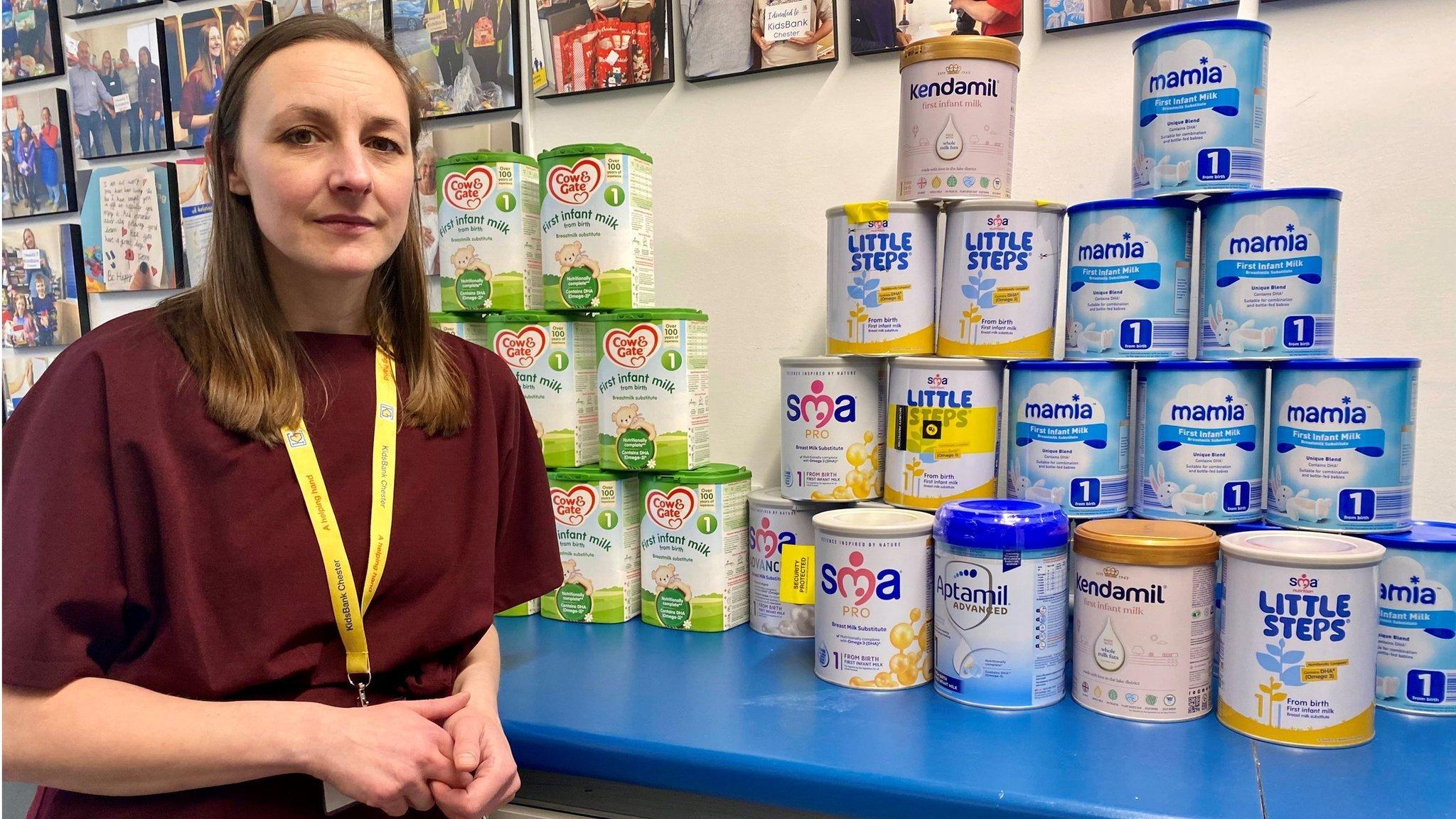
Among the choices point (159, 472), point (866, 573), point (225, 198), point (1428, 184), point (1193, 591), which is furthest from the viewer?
point (1428, 184)

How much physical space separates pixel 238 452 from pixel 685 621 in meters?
0.84

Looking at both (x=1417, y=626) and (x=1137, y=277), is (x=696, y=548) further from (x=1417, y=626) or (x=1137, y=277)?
(x=1417, y=626)

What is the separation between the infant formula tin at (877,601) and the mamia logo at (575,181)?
2.38 feet

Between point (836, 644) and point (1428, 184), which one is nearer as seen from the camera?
point (836, 644)

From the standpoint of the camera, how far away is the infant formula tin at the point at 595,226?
1.73 meters

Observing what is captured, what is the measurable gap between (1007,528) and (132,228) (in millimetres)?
2312

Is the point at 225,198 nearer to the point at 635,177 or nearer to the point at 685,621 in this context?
the point at 635,177

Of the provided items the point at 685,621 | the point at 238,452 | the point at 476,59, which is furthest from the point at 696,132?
the point at 238,452

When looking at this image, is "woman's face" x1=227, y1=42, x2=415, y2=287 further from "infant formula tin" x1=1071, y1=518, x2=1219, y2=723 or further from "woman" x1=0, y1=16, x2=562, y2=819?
"infant formula tin" x1=1071, y1=518, x2=1219, y2=723

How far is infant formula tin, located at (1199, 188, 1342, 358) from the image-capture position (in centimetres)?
138

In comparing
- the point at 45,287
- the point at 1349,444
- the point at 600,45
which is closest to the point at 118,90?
the point at 45,287

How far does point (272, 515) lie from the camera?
108 cm

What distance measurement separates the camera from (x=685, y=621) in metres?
1.71

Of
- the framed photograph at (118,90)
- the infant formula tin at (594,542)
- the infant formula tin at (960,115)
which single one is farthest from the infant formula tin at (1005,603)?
the framed photograph at (118,90)
